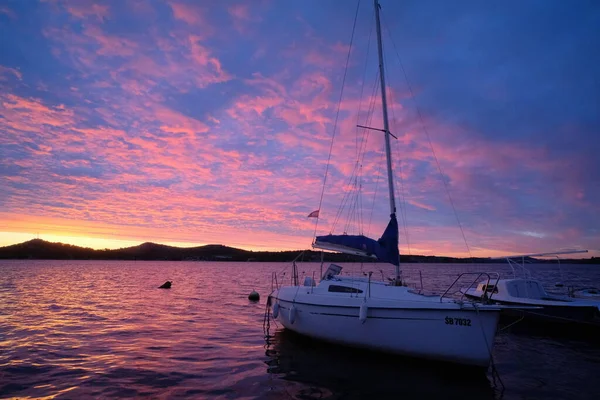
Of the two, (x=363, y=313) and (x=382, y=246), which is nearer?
(x=363, y=313)

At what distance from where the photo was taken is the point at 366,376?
36.2 ft

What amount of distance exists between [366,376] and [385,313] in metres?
1.93

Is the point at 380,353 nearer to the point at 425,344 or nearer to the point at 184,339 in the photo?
the point at 425,344

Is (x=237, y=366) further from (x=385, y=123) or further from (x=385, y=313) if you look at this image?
(x=385, y=123)

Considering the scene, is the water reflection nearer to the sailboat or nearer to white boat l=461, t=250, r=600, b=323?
the sailboat

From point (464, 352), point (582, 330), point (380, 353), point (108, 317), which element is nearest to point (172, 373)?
point (380, 353)

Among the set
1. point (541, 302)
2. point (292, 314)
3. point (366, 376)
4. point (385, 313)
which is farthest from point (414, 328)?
point (541, 302)

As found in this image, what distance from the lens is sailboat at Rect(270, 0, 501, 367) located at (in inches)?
424

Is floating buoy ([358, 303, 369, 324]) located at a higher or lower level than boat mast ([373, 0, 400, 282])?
lower

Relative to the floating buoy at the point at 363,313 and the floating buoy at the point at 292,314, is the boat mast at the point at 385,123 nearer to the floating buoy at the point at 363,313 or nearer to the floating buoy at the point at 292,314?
the floating buoy at the point at 363,313

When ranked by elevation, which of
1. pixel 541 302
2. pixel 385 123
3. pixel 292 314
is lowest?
pixel 292 314

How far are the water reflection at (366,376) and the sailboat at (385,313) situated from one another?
0.51 metres

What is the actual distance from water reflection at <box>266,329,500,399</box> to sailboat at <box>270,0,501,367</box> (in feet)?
1.67

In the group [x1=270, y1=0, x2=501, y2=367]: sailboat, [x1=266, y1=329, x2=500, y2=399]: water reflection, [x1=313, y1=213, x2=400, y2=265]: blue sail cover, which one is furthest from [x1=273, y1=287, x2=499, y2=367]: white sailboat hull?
[x1=313, y1=213, x2=400, y2=265]: blue sail cover
